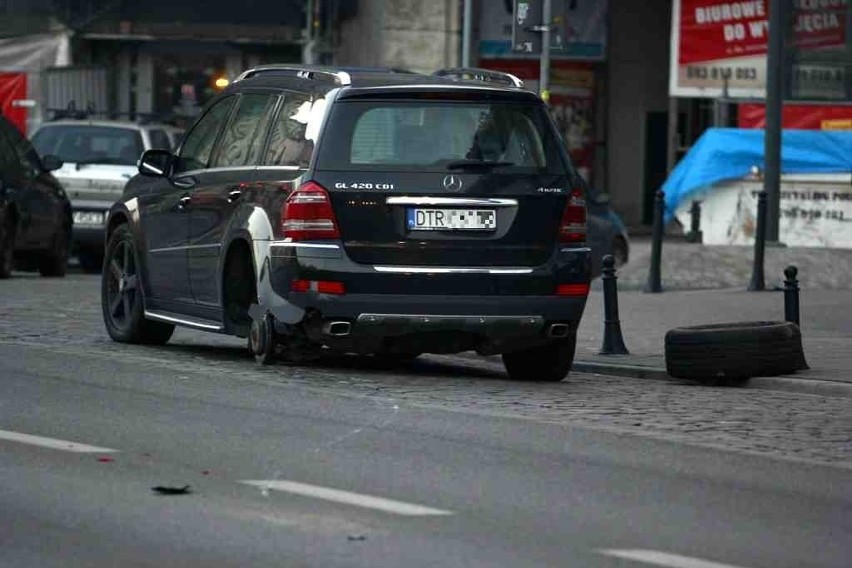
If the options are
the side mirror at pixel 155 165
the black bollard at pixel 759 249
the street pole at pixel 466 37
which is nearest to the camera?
the side mirror at pixel 155 165

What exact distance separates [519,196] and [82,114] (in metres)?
19.8

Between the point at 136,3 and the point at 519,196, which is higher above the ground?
the point at 136,3

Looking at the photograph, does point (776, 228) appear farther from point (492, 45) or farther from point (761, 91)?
point (492, 45)

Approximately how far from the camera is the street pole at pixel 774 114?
2305cm

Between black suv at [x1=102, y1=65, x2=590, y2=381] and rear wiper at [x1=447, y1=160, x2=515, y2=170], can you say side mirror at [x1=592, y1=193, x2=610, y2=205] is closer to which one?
black suv at [x1=102, y1=65, x2=590, y2=381]

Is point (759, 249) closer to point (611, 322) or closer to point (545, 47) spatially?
point (545, 47)

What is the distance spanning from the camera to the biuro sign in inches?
1252

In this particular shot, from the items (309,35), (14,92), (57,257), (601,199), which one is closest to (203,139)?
(57,257)

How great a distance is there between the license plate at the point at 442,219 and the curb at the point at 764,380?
204 centimetres

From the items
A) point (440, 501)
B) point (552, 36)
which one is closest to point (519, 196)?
point (440, 501)

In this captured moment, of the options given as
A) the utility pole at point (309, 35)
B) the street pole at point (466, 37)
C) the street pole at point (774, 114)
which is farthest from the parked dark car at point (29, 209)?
the utility pole at point (309, 35)

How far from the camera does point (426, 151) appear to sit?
1212 cm

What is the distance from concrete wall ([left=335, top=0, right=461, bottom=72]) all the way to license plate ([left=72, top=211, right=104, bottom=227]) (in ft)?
32.7

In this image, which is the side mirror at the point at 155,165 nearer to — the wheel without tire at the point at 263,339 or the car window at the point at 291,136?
the car window at the point at 291,136
